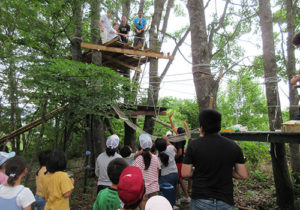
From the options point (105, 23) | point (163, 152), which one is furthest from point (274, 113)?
point (105, 23)

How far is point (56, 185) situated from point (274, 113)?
392 centimetres

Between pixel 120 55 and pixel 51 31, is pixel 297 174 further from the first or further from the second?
pixel 51 31

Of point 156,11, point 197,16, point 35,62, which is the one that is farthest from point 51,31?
point 156,11

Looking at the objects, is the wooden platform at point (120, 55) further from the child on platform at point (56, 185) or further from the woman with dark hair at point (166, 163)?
the child on platform at point (56, 185)

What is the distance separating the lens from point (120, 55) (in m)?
6.75

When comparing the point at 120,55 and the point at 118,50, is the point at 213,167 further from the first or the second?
the point at 120,55

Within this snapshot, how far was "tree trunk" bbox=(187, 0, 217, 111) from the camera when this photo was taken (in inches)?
141

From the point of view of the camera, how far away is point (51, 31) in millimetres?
4906

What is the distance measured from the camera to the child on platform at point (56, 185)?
7.07 feet

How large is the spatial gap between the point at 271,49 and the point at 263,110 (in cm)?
887

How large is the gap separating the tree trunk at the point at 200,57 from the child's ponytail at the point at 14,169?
260 cm

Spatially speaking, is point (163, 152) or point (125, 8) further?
point (125, 8)

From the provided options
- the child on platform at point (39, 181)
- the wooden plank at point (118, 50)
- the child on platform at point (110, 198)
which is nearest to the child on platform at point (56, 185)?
the child on platform at point (39, 181)

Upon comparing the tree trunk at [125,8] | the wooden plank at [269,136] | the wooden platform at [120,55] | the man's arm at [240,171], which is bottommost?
the man's arm at [240,171]
